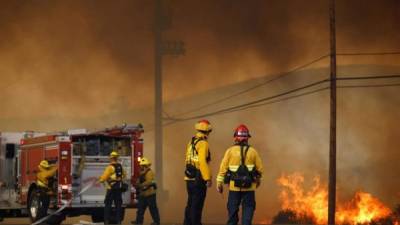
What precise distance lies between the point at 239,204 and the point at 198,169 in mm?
1139

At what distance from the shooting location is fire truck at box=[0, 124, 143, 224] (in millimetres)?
21141

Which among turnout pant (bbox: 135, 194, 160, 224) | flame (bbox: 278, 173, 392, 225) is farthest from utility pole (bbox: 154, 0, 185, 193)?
turnout pant (bbox: 135, 194, 160, 224)

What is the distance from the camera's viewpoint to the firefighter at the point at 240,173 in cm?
1434

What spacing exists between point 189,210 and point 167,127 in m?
30.2

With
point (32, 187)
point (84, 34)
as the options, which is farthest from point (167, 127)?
point (32, 187)

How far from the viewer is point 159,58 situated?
43.3 metres

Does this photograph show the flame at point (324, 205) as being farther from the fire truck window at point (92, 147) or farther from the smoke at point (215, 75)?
the fire truck window at point (92, 147)

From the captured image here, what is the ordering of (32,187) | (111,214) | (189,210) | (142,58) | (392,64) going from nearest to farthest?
(189,210) < (111,214) < (32,187) < (392,64) < (142,58)

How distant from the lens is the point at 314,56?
126ft

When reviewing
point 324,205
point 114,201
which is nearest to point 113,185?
point 114,201

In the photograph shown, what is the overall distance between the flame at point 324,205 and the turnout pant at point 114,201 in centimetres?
1220

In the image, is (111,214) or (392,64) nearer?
(111,214)

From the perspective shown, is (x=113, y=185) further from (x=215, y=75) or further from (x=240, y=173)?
(x=215, y=75)

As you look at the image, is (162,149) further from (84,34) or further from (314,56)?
(314,56)
